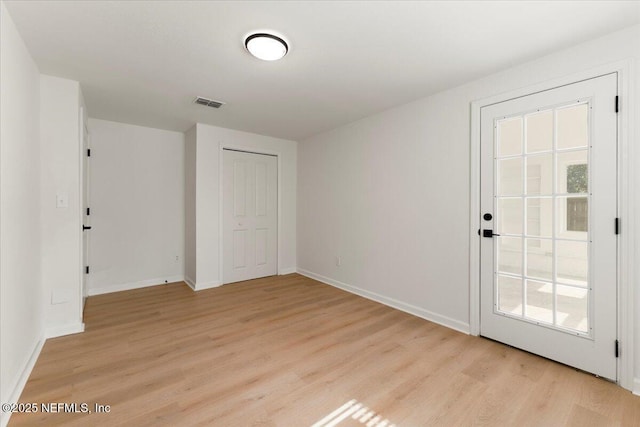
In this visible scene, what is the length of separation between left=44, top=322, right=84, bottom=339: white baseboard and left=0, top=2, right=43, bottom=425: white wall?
0.14m

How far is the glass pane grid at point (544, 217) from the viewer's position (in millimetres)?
2057

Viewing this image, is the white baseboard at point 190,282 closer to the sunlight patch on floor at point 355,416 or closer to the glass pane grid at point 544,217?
the sunlight patch on floor at point 355,416

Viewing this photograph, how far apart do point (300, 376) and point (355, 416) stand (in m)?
0.52

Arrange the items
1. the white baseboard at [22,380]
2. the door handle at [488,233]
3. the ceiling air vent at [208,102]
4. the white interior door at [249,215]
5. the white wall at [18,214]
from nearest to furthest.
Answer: the white baseboard at [22,380]
the white wall at [18,214]
the door handle at [488,233]
the ceiling air vent at [208,102]
the white interior door at [249,215]

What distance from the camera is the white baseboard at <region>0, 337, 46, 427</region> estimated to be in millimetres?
1519

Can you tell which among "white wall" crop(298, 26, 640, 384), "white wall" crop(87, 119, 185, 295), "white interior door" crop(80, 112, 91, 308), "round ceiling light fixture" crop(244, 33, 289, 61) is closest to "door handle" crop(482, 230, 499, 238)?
"white wall" crop(298, 26, 640, 384)

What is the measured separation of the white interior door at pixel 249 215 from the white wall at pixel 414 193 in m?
0.95

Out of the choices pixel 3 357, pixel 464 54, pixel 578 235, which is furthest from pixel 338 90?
pixel 3 357

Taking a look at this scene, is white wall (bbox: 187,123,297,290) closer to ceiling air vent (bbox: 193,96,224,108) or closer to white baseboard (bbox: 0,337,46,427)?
ceiling air vent (bbox: 193,96,224,108)

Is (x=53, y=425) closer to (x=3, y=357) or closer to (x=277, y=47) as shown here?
(x=3, y=357)

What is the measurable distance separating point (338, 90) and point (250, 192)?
95.3 inches

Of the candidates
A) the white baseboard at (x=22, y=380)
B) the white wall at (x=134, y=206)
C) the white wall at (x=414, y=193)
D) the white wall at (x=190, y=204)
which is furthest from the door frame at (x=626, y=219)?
the white wall at (x=134, y=206)

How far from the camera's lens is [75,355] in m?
2.23

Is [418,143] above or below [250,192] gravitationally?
above
